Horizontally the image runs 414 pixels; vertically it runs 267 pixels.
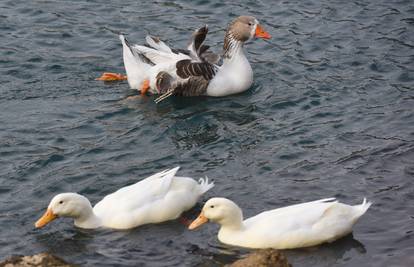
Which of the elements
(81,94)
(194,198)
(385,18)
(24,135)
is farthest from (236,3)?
(194,198)

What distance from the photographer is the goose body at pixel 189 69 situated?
14.9 meters

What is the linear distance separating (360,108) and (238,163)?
102 inches

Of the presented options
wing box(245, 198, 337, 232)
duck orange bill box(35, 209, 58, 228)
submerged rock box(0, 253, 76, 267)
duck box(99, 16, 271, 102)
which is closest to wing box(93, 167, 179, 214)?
duck orange bill box(35, 209, 58, 228)

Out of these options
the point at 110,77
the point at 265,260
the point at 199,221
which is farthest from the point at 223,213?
the point at 110,77

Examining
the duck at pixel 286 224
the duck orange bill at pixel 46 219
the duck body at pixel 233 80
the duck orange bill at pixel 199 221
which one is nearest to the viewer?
the duck at pixel 286 224

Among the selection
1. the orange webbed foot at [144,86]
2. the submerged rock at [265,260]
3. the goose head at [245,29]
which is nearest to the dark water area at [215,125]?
the orange webbed foot at [144,86]

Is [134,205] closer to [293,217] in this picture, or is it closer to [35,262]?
[293,217]

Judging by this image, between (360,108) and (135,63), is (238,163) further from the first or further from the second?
(135,63)

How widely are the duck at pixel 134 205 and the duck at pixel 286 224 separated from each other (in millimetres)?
674

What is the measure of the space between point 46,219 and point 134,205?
101 centimetres

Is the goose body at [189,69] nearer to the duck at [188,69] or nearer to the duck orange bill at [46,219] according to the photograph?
the duck at [188,69]

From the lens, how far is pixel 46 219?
33.9 feet

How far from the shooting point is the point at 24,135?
1316 cm

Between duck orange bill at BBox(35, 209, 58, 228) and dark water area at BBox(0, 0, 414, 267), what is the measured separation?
0.18 meters
